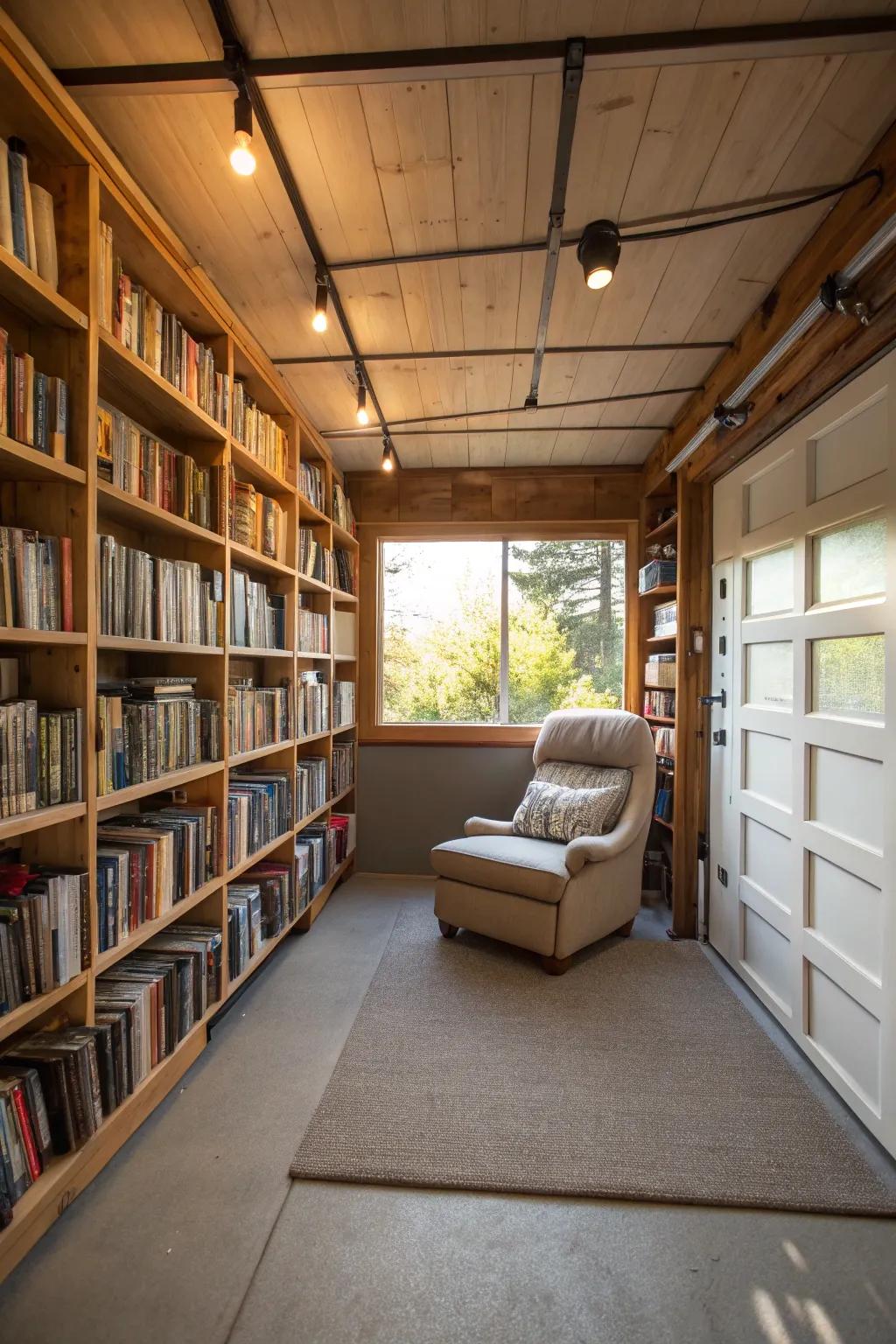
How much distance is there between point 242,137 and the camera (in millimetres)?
1198

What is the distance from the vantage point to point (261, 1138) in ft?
5.15

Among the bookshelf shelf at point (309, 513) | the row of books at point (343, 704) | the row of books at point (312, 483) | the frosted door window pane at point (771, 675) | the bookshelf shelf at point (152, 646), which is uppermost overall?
the row of books at point (312, 483)

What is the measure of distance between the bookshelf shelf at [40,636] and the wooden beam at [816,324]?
81.4 inches

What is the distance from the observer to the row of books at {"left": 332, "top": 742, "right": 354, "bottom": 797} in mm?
3398

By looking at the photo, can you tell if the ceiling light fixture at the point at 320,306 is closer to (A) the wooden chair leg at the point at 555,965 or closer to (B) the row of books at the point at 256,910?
(B) the row of books at the point at 256,910

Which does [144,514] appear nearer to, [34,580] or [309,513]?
[34,580]

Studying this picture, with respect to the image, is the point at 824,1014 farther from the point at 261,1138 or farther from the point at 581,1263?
the point at 261,1138

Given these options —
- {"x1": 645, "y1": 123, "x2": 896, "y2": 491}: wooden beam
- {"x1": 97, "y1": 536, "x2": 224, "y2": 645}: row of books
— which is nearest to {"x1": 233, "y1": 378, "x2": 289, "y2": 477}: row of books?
{"x1": 97, "y1": 536, "x2": 224, "y2": 645}: row of books

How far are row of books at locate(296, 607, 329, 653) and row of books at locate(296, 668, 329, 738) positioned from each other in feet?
0.42

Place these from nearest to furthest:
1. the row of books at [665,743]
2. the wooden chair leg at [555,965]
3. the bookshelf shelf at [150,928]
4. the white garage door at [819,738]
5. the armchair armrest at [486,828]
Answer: the bookshelf shelf at [150,928]
the white garage door at [819,738]
the wooden chair leg at [555,965]
the armchair armrest at [486,828]
the row of books at [665,743]

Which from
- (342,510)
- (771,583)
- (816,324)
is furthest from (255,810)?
(816,324)

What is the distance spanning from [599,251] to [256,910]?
8.04 ft

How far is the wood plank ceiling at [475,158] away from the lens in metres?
1.16

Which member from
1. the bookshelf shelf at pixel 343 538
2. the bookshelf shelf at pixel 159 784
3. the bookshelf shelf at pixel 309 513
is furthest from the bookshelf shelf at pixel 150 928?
the bookshelf shelf at pixel 343 538
